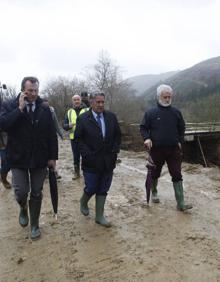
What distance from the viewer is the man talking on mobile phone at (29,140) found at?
3.98 m

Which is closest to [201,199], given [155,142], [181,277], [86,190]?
[155,142]

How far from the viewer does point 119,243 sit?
4.21 m

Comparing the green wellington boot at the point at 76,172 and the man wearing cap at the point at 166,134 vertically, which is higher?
the man wearing cap at the point at 166,134

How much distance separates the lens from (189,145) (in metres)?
21.1

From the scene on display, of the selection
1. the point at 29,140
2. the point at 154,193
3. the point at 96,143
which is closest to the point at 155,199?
the point at 154,193

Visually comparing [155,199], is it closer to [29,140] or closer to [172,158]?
[172,158]

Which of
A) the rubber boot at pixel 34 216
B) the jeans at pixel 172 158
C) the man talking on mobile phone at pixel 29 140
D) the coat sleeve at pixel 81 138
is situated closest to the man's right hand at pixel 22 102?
the man talking on mobile phone at pixel 29 140

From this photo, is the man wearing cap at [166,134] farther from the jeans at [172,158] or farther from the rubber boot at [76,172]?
the rubber boot at [76,172]

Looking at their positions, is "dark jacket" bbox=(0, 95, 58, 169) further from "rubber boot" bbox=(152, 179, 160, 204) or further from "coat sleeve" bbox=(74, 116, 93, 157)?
"rubber boot" bbox=(152, 179, 160, 204)

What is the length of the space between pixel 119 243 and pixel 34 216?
45.6 inches

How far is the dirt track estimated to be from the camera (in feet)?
11.5

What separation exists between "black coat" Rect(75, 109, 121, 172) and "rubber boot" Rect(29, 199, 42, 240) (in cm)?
81

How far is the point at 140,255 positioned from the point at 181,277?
625 millimetres

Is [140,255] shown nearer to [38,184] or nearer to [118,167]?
[38,184]
